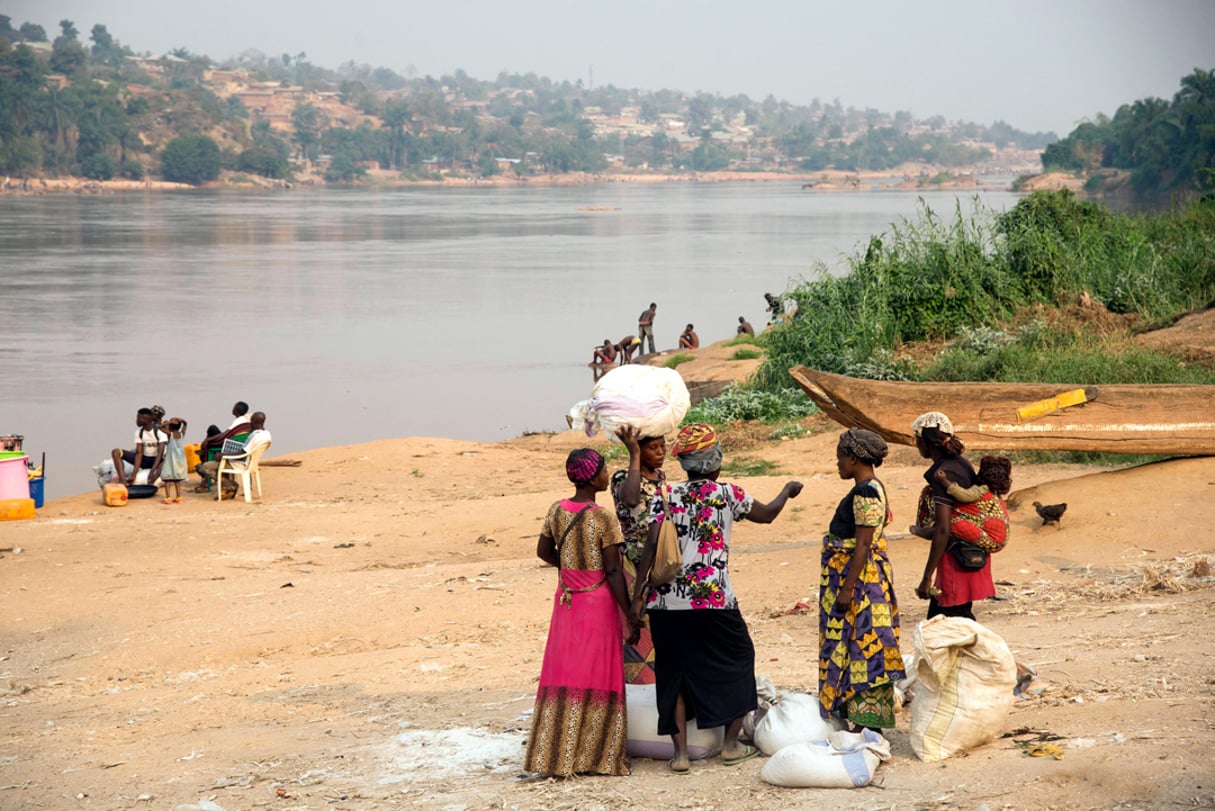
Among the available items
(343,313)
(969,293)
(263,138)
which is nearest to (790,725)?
(969,293)

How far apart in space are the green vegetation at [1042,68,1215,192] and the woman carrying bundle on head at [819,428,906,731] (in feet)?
181

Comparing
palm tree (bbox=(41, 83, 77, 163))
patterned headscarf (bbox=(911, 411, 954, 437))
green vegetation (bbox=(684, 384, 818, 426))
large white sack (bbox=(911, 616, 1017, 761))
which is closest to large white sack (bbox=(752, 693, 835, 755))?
large white sack (bbox=(911, 616, 1017, 761))

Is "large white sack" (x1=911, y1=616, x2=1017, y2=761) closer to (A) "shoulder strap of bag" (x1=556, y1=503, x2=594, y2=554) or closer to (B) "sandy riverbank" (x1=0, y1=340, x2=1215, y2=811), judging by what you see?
(B) "sandy riverbank" (x1=0, y1=340, x2=1215, y2=811)

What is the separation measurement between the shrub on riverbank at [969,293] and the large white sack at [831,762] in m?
9.51

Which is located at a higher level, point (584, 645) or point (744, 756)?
point (584, 645)

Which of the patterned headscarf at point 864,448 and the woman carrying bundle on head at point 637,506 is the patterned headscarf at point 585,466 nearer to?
the woman carrying bundle on head at point 637,506

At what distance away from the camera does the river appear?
2128cm

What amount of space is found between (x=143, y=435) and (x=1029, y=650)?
29.6ft

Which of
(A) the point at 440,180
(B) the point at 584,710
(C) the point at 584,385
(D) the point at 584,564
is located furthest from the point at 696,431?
(A) the point at 440,180

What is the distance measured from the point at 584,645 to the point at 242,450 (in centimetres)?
837

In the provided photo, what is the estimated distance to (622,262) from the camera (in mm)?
48906

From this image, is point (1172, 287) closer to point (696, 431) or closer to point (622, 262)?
point (696, 431)

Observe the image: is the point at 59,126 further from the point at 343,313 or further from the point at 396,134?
the point at 343,313

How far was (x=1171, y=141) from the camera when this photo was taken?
71125mm
